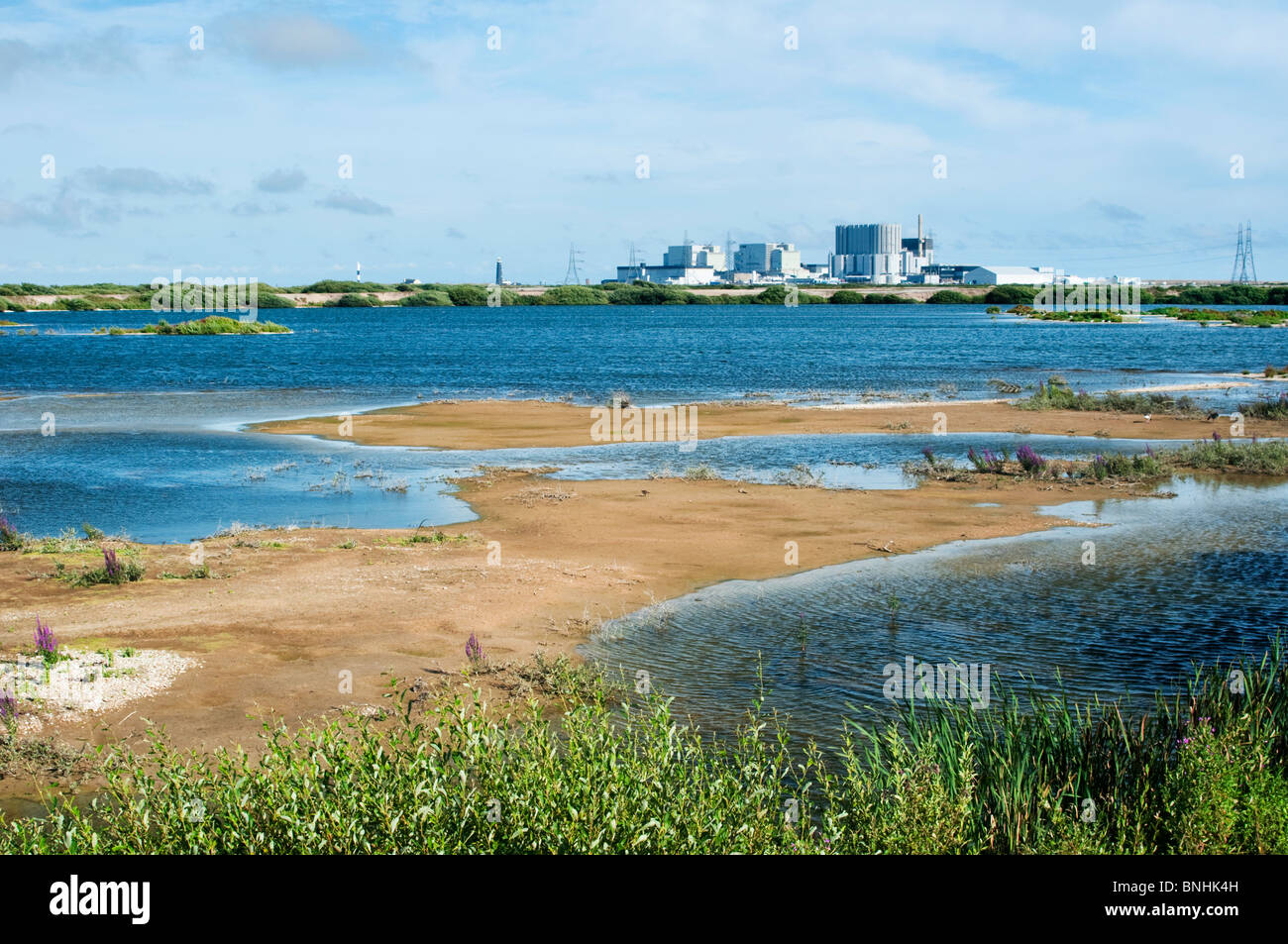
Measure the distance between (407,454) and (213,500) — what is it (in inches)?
322

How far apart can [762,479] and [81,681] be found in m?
17.5

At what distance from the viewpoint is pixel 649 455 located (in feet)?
105

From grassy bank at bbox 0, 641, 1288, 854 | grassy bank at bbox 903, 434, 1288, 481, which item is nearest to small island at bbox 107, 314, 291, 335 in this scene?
grassy bank at bbox 903, 434, 1288, 481

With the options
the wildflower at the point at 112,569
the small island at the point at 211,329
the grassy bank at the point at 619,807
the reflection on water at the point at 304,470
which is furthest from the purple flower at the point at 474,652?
the small island at the point at 211,329

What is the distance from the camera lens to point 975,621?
14805 millimetres

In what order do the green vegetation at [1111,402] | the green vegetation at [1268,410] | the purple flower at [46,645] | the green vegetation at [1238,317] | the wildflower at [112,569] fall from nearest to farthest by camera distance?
the purple flower at [46,645], the wildflower at [112,569], the green vegetation at [1268,410], the green vegetation at [1111,402], the green vegetation at [1238,317]

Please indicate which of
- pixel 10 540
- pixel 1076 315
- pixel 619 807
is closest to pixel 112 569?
pixel 10 540

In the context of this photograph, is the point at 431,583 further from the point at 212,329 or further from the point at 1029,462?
the point at 212,329

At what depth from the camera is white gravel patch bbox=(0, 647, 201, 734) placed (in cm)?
1114

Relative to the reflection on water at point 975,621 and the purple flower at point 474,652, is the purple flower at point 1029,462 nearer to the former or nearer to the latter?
the reflection on water at point 975,621

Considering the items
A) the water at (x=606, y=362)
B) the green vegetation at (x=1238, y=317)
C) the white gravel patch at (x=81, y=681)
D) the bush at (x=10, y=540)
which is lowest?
the white gravel patch at (x=81, y=681)

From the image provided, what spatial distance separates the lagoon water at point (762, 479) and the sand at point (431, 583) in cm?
126

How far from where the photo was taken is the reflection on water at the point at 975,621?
1239 cm
